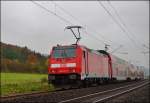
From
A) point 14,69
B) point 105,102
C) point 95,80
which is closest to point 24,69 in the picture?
point 14,69

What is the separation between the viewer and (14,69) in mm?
109188

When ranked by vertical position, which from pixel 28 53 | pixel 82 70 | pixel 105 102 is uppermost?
pixel 28 53

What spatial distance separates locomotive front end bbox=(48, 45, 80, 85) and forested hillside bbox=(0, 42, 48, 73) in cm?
7682

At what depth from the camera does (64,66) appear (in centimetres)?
2400

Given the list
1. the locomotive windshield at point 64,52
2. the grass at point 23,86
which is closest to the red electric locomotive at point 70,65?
the locomotive windshield at point 64,52

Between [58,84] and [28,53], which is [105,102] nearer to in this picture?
[58,84]

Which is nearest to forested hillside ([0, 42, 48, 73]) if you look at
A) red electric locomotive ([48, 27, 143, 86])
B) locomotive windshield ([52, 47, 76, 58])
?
red electric locomotive ([48, 27, 143, 86])

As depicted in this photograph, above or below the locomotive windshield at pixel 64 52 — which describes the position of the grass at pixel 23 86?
below

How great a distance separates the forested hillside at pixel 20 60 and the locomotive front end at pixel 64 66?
252ft

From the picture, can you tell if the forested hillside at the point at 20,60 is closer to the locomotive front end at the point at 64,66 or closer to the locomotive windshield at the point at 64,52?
the locomotive windshield at the point at 64,52

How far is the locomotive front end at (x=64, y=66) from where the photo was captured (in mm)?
23703

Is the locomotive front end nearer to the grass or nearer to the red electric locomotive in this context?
the red electric locomotive

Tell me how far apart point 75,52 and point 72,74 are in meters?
1.64

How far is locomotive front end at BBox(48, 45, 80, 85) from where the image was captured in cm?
2370
